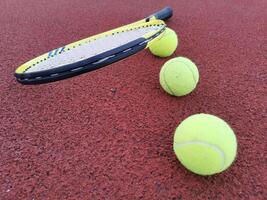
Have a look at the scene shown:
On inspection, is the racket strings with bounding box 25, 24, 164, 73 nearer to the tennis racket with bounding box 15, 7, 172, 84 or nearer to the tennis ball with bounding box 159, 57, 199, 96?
the tennis racket with bounding box 15, 7, 172, 84

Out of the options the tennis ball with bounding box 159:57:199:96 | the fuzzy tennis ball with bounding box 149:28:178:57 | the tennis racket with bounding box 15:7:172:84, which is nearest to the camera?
the tennis racket with bounding box 15:7:172:84

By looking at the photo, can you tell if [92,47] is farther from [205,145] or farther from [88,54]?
[205,145]

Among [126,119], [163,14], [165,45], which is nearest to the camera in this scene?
[126,119]

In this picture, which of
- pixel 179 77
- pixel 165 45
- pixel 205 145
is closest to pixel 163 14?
pixel 165 45

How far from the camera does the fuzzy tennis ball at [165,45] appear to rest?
183 cm

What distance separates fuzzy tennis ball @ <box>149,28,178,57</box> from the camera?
1830 mm

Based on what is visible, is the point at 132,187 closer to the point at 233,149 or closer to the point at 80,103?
the point at 233,149

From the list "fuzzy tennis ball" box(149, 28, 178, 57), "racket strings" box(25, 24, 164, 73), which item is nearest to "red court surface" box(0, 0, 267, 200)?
"fuzzy tennis ball" box(149, 28, 178, 57)

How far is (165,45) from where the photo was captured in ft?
6.03

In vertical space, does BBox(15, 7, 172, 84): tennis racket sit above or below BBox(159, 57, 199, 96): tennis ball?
above

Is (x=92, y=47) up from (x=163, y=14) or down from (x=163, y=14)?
up

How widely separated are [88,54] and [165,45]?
0.54 meters

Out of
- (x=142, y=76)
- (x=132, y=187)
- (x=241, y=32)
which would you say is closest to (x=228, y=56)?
(x=241, y=32)

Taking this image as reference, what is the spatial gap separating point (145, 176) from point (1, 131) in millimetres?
771
